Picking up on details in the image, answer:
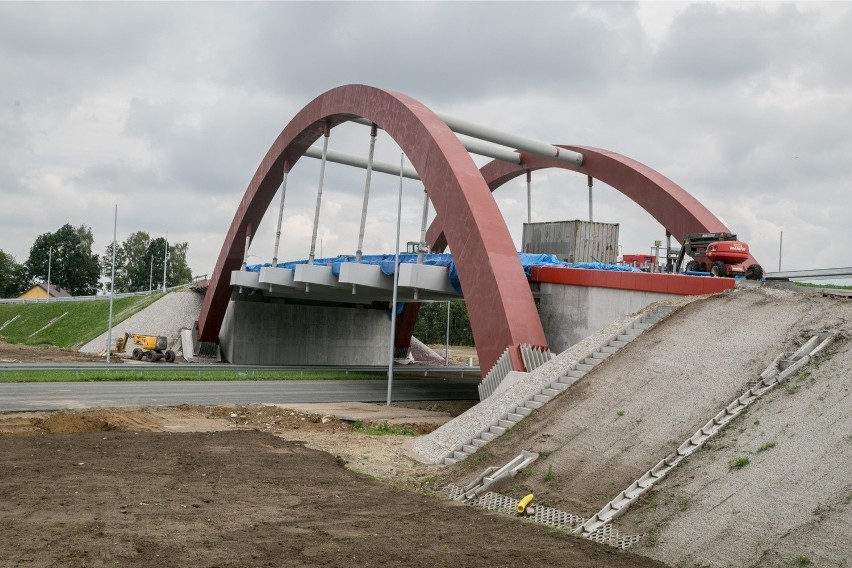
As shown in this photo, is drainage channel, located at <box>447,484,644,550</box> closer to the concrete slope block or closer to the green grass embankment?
the concrete slope block

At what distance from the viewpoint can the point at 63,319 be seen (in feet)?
235

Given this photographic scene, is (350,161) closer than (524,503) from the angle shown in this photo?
No

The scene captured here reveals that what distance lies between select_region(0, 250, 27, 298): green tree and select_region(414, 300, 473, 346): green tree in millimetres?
56225

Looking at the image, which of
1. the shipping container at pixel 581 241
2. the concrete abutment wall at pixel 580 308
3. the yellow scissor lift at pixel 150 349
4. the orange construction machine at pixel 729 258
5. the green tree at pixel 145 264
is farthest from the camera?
the green tree at pixel 145 264

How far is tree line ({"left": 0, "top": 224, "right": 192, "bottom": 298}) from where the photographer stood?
427 feet

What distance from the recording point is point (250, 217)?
50750 mm

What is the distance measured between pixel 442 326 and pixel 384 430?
3071 inches

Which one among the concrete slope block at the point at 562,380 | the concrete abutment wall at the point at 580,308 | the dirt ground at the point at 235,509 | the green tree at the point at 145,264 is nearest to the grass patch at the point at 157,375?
the dirt ground at the point at 235,509

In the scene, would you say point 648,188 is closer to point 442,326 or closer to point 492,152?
point 492,152

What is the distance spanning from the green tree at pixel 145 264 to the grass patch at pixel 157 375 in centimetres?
9100

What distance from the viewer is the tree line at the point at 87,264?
130000mm

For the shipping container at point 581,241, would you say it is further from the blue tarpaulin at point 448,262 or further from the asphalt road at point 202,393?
the asphalt road at point 202,393

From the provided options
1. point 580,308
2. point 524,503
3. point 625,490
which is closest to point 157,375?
point 580,308

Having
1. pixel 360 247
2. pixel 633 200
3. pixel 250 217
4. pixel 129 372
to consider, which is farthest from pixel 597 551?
pixel 250 217
